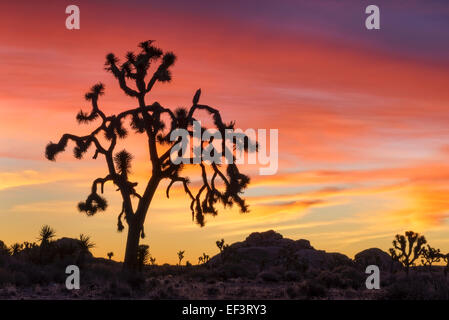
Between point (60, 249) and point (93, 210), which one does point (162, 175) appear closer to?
point (93, 210)

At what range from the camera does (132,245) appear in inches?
997

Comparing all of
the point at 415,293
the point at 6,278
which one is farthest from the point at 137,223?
the point at 415,293

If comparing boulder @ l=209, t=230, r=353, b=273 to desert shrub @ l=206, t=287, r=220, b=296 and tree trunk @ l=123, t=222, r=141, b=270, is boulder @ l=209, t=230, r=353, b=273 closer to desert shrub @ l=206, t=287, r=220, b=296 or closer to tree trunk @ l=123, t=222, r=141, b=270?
tree trunk @ l=123, t=222, r=141, b=270

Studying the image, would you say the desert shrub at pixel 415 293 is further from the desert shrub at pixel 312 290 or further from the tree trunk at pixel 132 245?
the tree trunk at pixel 132 245

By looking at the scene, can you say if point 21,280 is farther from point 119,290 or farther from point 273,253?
point 273,253

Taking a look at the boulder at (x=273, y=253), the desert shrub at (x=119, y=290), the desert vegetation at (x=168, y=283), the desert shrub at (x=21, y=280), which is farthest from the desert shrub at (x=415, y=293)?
the boulder at (x=273, y=253)

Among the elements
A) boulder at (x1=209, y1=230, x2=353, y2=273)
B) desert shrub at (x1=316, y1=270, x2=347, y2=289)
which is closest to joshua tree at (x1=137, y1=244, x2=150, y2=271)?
desert shrub at (x1=316, y1=270, x2=347, y2=289)

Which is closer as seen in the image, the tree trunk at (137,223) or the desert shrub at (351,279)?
the desert shrub at (351,279)

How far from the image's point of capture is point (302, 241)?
5894 centimetres

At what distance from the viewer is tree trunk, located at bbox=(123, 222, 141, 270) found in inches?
992

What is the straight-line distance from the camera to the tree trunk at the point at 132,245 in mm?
25189
